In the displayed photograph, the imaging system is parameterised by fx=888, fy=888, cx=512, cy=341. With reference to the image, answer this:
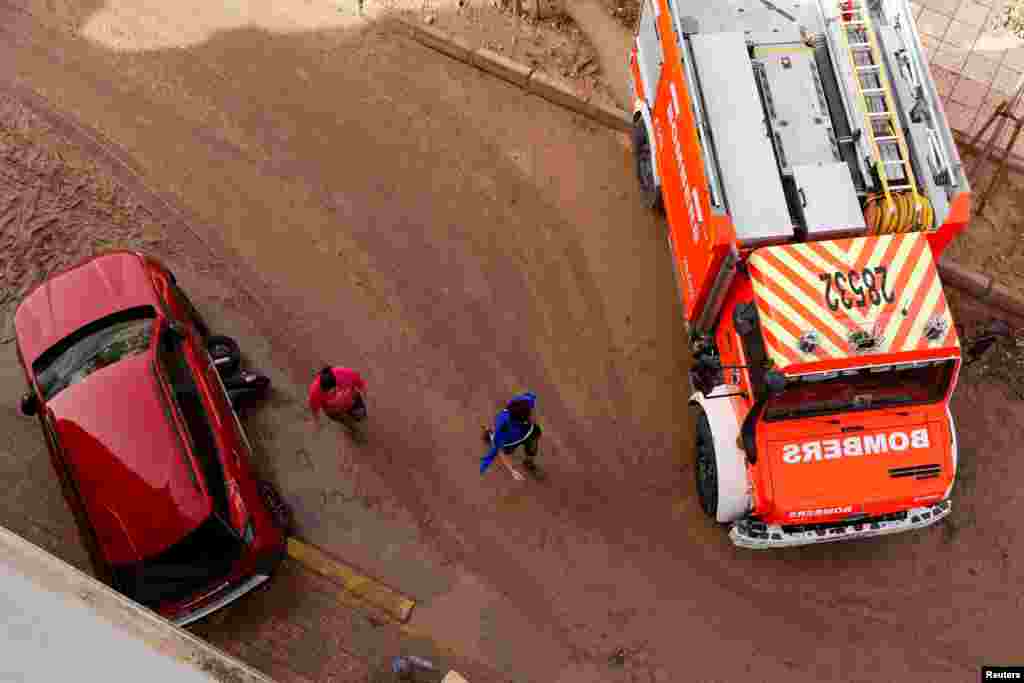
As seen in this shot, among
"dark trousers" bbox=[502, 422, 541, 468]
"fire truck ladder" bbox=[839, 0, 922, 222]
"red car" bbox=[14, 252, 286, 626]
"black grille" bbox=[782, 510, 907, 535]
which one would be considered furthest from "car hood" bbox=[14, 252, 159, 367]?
"fire truck ladder" bbox=[839, 0, 922, 222]

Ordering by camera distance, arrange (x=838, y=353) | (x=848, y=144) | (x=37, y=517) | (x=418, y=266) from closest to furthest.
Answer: (x=838, y=353) → (x=848, y=144) → (x=37, y=517) → (x=418, y=266)

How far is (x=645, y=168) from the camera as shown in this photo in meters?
10.9

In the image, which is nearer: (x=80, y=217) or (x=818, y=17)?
(x=818, y=17)

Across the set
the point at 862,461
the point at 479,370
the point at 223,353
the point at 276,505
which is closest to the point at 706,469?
the point at 862,461

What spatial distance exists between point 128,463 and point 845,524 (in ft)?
22.6

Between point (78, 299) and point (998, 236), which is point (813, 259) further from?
point (78, 299)

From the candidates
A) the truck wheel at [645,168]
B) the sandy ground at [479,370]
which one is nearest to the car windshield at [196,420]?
the sandy ground at [479,370]

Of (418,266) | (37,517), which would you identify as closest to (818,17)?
(418,266)

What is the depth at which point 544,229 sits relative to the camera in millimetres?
10953

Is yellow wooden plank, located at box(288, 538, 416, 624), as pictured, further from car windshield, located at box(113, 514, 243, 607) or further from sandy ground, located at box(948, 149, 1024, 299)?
sandy ground, located at box(948, 149, 1024, 299)

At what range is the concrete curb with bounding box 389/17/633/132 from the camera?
11.5 meters

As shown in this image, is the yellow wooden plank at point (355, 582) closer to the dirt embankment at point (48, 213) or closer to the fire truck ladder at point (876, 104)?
the dirt embankment at point (48, 213)

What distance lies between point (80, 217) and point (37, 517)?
364cm

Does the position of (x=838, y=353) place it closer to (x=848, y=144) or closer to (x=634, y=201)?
(x=848, y=144)
